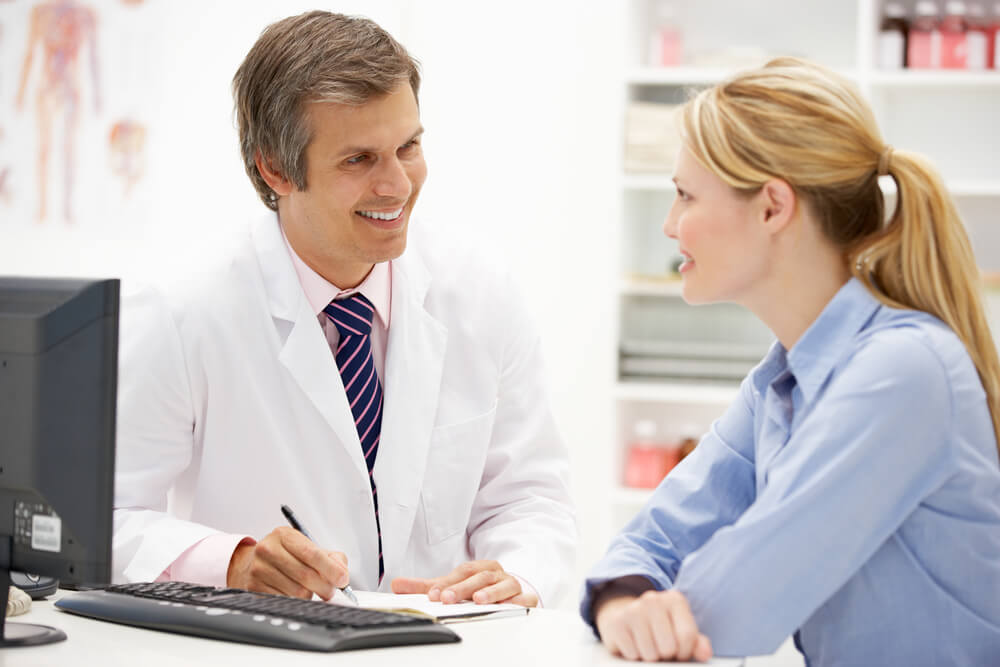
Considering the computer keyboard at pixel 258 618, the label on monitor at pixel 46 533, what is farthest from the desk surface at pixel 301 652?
the label on monitor at pixel 46 533

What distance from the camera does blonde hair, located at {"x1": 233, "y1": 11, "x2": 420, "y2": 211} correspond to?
1.78 metres

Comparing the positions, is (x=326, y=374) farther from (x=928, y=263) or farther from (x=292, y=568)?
(x=928, y=263)

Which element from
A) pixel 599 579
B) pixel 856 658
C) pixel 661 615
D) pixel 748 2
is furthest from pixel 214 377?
pixel 748 2

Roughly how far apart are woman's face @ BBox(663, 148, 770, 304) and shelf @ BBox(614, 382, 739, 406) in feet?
6.91

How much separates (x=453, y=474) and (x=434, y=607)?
0.45 meters

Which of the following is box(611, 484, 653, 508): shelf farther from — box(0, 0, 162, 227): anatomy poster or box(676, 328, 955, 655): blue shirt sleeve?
box(676, 328, 955, 655): blue shirt sleeve

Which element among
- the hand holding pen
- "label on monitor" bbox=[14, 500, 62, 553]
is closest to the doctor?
the hand holding pen

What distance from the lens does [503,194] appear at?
3.76 meters

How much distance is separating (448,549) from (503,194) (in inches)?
80.9

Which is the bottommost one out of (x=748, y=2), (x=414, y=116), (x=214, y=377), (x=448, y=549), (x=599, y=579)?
(x=448, y=549)

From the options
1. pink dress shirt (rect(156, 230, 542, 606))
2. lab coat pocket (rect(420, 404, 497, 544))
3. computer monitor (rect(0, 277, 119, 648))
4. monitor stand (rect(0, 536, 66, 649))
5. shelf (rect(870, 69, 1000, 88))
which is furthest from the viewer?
shelf (rect(870, 69, 1000, 88))

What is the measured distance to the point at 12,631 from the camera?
4.14 feet

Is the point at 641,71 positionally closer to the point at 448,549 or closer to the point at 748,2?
the point at 748,2

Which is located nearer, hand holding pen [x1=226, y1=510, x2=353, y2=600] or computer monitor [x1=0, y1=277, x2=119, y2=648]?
computer monitor [x1=0, y1=277, x2=119, y2=648]
